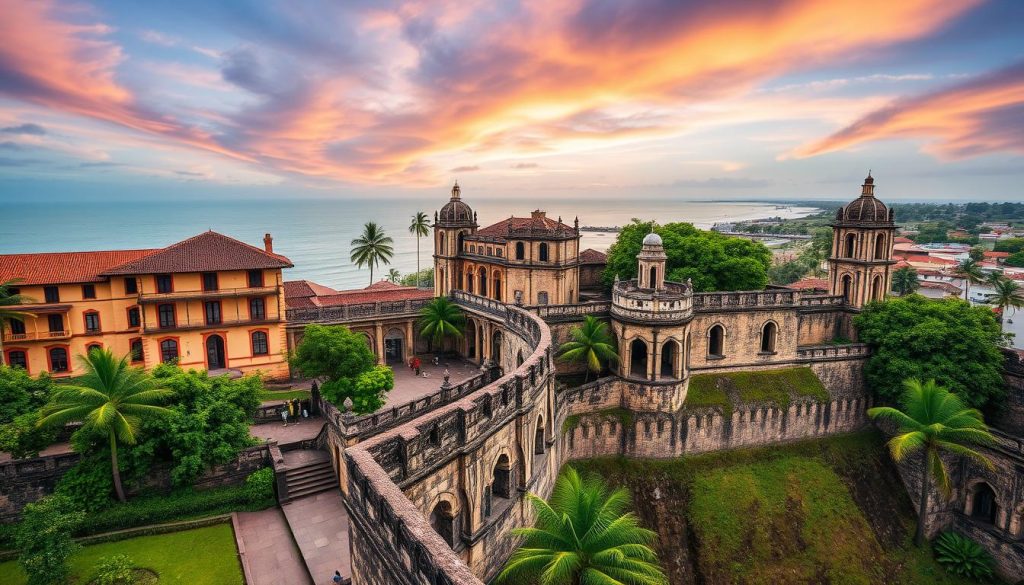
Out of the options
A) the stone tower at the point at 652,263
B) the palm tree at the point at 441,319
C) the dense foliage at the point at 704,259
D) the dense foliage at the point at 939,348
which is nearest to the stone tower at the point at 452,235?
the palm tree at the point at 441,319

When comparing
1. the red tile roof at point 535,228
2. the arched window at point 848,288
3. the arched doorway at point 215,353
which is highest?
the red tile roof at point 535,228

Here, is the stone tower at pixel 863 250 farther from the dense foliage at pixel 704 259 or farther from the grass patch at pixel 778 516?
the grass patch at pixel 778 516

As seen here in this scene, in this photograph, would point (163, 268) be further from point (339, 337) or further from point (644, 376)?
point (644, 376)

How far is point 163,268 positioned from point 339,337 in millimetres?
13058

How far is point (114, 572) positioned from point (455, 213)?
35.9m

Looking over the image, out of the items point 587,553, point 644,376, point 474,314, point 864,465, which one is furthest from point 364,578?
point 864,465

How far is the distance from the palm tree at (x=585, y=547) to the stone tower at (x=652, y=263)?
20094mm

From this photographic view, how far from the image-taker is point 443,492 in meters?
17.0

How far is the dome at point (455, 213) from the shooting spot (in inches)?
1951

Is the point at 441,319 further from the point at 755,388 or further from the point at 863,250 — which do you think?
the point at 863,250

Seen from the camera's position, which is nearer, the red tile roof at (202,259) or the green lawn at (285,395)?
the red tile roof at (202,259)

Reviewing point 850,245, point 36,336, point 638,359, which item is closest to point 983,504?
point 850,245

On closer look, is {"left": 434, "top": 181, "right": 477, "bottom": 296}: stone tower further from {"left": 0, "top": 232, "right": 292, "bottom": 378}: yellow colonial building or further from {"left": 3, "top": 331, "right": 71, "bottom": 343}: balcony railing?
{"left": 3, "top": 331, "right": 71, "bottom": 343}: balcony railing

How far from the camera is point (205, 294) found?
114 feet
